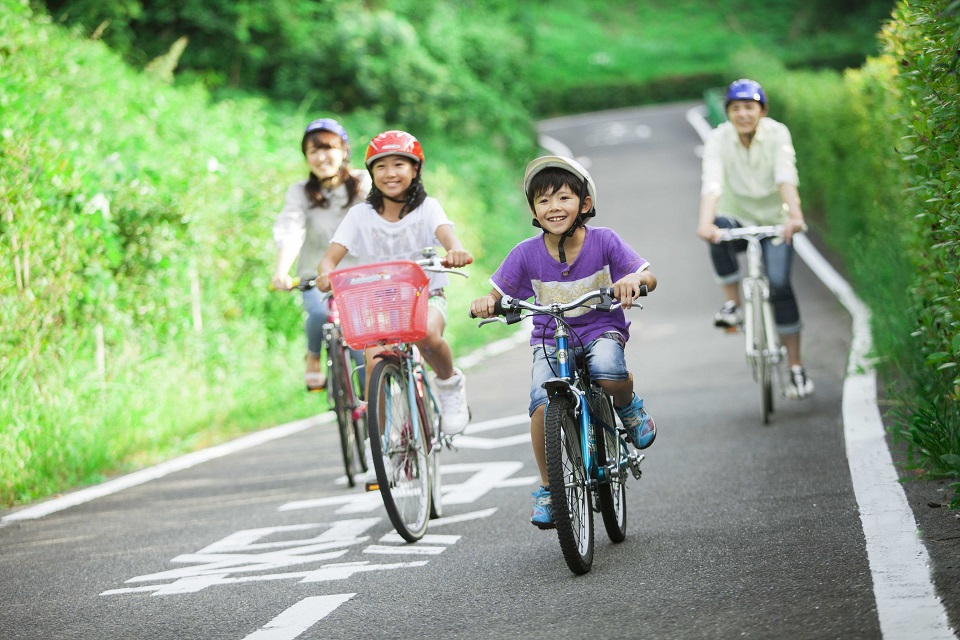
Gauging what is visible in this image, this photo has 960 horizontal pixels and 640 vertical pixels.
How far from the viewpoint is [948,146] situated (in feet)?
20.1

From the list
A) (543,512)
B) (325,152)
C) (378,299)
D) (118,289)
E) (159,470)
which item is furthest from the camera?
(118,289)

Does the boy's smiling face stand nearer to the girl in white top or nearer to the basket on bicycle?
the basket on bicycle

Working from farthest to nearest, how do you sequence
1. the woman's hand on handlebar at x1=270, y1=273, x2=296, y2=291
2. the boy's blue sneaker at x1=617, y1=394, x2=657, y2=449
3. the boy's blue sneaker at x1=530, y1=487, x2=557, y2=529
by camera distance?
the woman's hand on handlebar at x1=270, y1=273, x2=296, y2=291 → the boy's blue sneaker at x1=617, y1=394, x2=657, y2=449 → the boy's blue sneaker at x1=530, y1=487, x2=557, y2=529

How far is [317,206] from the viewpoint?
8.76 metres

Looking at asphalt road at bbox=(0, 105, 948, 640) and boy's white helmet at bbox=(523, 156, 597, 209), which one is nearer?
asphalt road at bbox=(0, 105, 948, 640)

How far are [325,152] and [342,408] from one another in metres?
1.67

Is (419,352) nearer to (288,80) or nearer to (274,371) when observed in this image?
(274,371)

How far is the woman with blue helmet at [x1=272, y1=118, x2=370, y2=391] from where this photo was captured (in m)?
8.61

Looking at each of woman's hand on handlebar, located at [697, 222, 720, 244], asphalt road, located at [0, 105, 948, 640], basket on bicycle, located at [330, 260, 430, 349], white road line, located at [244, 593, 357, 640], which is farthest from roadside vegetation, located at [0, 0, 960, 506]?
white road line, located at [244, 593, 357, 640]

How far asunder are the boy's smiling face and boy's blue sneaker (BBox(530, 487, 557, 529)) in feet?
3.83

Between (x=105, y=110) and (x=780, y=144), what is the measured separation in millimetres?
8811

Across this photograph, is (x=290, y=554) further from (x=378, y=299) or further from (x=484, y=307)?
(x=484, y=307)

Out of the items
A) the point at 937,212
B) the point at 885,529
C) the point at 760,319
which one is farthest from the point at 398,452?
the point at 760,319

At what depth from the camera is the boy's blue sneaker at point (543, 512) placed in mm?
5594
